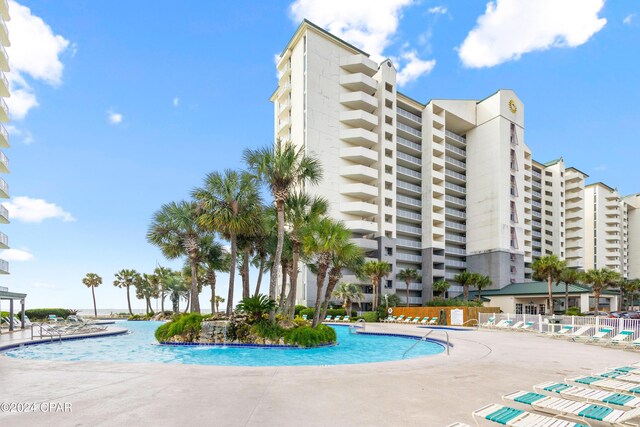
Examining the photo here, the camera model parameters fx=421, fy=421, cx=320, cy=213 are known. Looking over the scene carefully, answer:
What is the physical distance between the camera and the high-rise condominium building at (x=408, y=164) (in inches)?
2164

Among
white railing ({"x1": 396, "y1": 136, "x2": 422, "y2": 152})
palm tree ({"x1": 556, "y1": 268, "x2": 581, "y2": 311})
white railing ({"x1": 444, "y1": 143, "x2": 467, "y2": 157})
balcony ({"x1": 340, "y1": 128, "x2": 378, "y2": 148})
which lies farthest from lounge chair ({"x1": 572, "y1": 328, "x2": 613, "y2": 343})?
white railing ({"x1": 444, "y1": 143, "x2": 467, "y2": 157})

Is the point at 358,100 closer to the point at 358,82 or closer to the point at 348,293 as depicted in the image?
the point at 358,82

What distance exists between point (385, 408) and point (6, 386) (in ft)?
26.6

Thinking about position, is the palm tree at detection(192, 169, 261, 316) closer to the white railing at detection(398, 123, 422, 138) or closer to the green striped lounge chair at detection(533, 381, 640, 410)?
the green striped lounge chair at detection(533, 381, 640, 410)

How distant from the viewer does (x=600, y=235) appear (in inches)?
3853

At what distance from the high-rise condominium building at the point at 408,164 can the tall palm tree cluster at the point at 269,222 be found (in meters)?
24.3

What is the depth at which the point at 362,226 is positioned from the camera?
5403 cm

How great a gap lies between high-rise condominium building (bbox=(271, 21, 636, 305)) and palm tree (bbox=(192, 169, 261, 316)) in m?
27.1

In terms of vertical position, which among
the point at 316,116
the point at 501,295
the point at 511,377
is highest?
the point at 316,116

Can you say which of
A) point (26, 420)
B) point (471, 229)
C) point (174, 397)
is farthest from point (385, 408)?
point (471, 229)

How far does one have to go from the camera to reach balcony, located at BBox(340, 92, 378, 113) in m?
56.5

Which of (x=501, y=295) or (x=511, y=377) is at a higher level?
(x=511, y=377)

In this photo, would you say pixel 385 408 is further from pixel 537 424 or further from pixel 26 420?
pixel 26 420

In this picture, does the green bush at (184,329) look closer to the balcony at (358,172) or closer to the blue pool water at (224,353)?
the blue pool water at (224,353)
